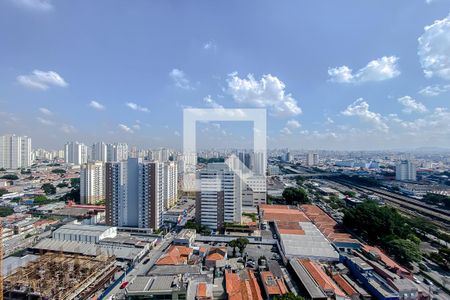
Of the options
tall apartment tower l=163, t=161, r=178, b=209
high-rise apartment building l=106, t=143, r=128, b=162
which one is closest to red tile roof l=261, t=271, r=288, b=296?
tall apartment tower l=163, t=161, r=178, b=209

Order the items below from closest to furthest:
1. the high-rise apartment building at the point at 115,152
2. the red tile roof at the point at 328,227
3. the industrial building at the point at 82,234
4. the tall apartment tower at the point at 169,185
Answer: the industrial building at the point at 82,234 → the red tile roof at the point at 328,227 → the tall apartment tower at the point at 169,185 → the high-rise apartment building at the point at 115,152

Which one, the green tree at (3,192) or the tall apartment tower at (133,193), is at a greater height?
the tall apartment tower at (133,193)

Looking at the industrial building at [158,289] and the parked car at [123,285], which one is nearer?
the industrial building at [158,289]

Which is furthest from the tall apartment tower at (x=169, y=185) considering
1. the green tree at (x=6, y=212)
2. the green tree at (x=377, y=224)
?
the green tree at (x=377, y=224)

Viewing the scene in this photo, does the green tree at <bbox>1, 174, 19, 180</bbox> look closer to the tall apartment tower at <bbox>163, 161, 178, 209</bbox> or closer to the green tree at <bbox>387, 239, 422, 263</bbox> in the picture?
the tall apartment tower at <bbox>163, 161, 178, 209</bbox>

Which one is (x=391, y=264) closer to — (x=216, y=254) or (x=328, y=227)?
(x=328, y=227)

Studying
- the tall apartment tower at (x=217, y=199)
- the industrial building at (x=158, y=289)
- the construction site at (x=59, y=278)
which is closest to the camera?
the industrial building at (x=158, y=289)

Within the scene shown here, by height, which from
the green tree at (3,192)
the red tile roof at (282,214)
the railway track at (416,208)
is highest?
the green tree at (3,192)

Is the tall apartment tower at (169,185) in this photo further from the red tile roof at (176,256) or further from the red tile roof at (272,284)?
the red tile roof at (272,284)

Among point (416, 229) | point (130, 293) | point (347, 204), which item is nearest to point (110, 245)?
point (130, 293)
